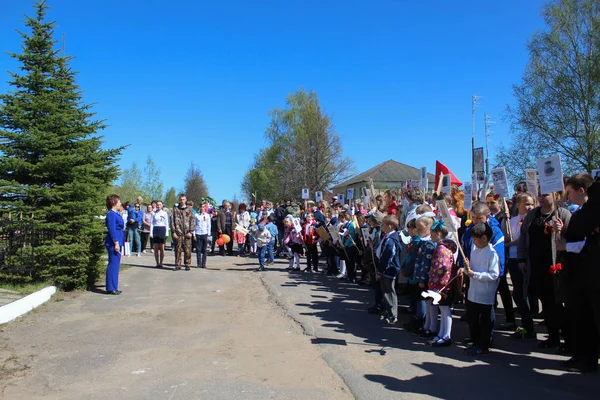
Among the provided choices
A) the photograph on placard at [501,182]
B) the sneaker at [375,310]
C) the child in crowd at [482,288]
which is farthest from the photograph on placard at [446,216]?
the sneaker at [375,310]

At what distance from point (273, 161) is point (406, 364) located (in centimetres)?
4615

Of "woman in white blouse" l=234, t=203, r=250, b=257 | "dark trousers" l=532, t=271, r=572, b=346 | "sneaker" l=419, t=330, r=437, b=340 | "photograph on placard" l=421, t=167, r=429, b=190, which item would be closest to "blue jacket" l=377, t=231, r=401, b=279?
"sneaker" l=419, t=330, r=437, b=340

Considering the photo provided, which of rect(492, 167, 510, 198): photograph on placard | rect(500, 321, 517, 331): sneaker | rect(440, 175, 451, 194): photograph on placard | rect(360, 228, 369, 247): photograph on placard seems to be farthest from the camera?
rect(360, 228, 369, 247): photograph on placard

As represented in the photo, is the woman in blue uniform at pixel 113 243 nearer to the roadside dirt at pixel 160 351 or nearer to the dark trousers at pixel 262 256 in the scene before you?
the roadside dirt at pixel 160 351

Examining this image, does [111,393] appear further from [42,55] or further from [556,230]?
[42,55]

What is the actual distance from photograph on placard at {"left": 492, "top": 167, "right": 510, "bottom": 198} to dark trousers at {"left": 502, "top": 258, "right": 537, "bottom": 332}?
50.7 inches

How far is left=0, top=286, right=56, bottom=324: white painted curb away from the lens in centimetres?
724

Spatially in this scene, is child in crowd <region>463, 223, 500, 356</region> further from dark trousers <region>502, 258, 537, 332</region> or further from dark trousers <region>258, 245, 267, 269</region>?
dark trousers <region>258, 245, 267, 269</region>

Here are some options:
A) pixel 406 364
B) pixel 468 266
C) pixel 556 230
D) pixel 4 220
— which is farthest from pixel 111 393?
pixel 4 220

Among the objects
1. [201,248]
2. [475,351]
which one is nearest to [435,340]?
[475,351]

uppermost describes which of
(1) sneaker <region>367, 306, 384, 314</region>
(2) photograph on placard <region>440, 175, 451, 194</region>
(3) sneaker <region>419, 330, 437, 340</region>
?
(2) photograph on placard <region>440, 175, 451, 194</region>

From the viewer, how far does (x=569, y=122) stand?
1007 inches

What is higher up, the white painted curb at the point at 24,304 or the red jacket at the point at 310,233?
the red jacket at the point at 310,233

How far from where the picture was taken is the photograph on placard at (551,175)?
19.0ft
